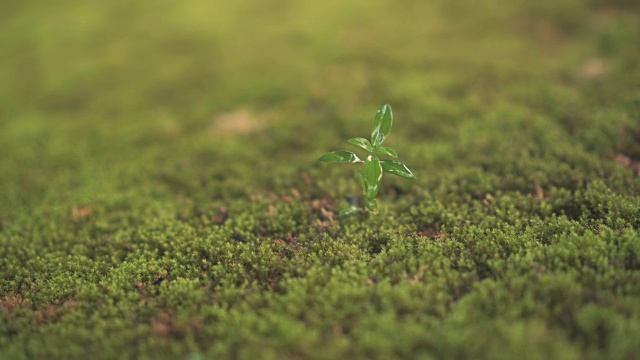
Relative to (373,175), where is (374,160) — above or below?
above

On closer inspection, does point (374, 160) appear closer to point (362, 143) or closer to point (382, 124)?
point (362, 143)

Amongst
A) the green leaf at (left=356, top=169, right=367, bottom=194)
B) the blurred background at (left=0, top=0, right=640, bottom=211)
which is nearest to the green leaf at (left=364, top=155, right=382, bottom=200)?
the green leaf at (left=356, top=169, right=367, bottom=194)

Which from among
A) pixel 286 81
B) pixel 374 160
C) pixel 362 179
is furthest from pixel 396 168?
pixel 286 81

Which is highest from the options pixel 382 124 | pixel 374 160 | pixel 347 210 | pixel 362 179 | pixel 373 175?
pixel 382 124

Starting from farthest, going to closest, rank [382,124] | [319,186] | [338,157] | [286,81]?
[286,81]
[319,186]
[382,124]
[338,157]

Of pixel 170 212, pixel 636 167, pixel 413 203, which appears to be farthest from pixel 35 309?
pixel 636 167

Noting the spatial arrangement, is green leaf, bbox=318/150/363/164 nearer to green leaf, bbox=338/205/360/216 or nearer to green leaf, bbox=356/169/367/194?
green leaf, bbox=356/169/367/194

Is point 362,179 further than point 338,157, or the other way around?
point 362,179
